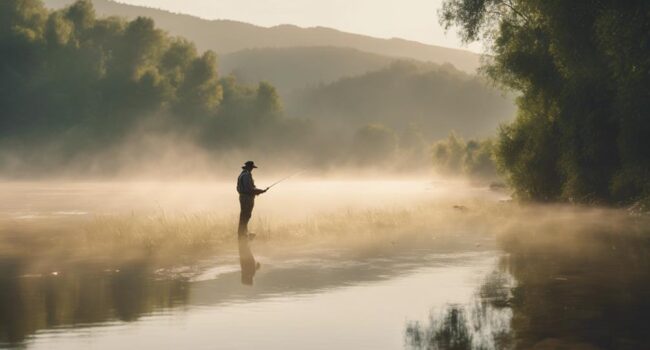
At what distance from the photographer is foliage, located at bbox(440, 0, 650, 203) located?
25.8 m

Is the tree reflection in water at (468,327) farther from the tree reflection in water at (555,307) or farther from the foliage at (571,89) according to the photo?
the foliage at (571,89)

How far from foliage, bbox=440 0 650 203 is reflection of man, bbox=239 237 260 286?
1217 centimetres

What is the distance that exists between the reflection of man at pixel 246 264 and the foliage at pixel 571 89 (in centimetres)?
1217

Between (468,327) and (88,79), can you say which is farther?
(88,79)

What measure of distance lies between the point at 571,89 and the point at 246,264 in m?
20.9

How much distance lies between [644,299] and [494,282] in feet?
10.2

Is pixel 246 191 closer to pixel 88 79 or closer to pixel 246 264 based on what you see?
pixel 246 264

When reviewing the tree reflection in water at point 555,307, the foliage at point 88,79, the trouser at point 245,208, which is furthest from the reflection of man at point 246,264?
the foliage at point 88,79

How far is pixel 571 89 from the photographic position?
35.4 m

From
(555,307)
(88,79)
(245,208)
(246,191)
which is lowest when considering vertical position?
(555,307)

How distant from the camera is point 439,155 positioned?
159375mm

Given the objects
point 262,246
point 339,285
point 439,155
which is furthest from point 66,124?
point 339,285

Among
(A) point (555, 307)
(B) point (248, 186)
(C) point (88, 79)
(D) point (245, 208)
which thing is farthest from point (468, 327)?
(C) point (88, 79)

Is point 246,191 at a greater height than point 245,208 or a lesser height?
greater
